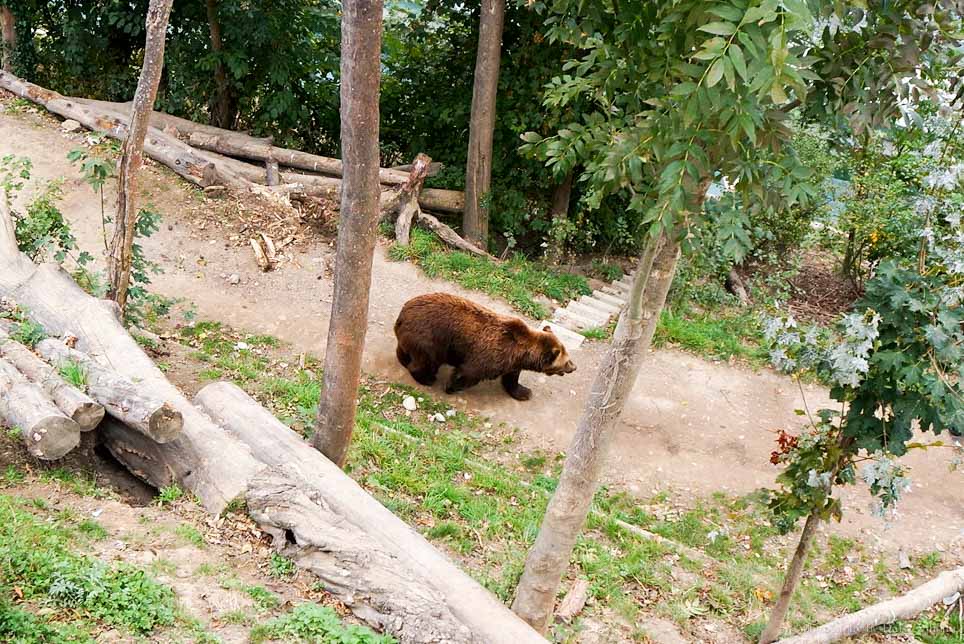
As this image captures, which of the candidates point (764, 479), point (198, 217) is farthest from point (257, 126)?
point (764, 479)

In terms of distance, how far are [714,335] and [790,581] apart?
20.5 ft

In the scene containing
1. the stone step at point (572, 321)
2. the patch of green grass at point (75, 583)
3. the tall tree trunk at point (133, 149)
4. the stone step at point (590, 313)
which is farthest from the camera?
the stone step at point (590, 313)

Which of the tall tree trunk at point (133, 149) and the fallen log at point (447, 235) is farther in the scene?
the fallen log at point (447, 235)

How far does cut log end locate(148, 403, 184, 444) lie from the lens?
550cm

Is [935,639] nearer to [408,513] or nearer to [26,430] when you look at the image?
[408,513]

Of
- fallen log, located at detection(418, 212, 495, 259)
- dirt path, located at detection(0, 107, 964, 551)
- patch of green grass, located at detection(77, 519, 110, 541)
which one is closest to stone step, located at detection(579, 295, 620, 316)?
dirt path, located at detection(0, 107, 964, 551)

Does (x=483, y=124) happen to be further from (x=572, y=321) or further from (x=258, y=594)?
(x=258, y=594)

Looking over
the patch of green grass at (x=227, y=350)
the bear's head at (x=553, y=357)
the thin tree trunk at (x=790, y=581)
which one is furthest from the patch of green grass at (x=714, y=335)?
the patch of green grass at (x=227, y=350)

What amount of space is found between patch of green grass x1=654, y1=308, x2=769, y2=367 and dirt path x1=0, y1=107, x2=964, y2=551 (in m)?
0.27

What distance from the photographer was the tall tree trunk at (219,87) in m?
13.6

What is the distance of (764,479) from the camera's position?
30.2ft

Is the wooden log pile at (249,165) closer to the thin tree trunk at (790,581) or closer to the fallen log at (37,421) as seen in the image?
the fallen log at (37,421)

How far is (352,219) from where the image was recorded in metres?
5.42

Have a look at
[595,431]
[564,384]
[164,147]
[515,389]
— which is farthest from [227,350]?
[595,431]
